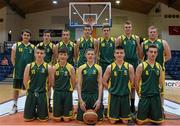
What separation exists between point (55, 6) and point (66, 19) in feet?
4.34

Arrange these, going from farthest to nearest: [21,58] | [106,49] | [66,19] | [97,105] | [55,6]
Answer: [66,19] → [55,6] → [106,49] → [21,58] → [97,105]

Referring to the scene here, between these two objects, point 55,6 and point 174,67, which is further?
point 55,6

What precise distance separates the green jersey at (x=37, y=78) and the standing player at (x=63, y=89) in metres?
0.20

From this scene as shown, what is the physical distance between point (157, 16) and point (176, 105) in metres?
13.6

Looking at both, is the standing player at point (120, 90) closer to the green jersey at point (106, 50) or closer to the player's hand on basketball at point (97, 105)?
the player's hand on basketball at point (97, 105)

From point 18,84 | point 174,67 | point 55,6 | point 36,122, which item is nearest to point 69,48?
point 18,84

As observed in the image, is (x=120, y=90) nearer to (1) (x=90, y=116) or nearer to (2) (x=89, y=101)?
(2) (x=89, y=101)

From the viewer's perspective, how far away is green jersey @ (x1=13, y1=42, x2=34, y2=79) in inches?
234

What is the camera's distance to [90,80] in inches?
208

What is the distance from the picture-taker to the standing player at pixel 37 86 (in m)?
5.37

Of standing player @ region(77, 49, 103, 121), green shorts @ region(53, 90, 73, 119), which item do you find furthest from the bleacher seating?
green shorts @ region(53, 90, 73, 119)

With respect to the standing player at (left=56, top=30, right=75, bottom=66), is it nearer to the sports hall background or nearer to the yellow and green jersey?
the yellow and green jersey

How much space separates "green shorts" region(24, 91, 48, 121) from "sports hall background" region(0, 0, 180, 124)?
9.33 metres

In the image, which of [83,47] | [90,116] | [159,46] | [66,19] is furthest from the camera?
[66,19]
